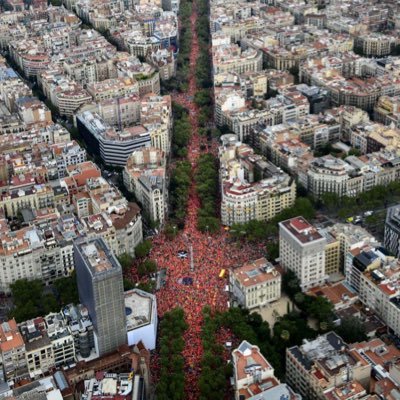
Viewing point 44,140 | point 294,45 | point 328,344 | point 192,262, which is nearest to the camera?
point 328,344

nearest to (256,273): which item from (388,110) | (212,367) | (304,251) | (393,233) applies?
(304,251)

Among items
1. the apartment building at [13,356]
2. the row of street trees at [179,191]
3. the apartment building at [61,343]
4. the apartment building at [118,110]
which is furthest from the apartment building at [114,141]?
the apartment building at [13,356]

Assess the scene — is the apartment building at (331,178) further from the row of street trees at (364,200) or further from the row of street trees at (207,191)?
the row of street trees at (207,191)

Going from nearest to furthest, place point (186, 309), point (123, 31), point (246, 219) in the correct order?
point (186, 309), point (246, 219), point (123, 31)

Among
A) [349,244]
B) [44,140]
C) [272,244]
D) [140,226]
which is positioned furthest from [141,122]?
[349,244]

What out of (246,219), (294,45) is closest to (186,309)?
(246,219)

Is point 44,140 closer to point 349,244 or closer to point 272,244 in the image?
point 272,244

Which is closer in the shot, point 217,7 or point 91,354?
point 91,354

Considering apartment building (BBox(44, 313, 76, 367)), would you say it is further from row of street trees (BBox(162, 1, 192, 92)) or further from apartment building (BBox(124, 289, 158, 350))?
row of street trees (BBox(162, 1, 192, 92))

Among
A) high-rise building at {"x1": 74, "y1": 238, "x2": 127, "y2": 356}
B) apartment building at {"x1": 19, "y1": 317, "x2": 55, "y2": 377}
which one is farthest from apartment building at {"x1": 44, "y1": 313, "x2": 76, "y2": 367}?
high-rise building at {"x1": 74, "y1": 238, "x2": 127, "y2": 356}
